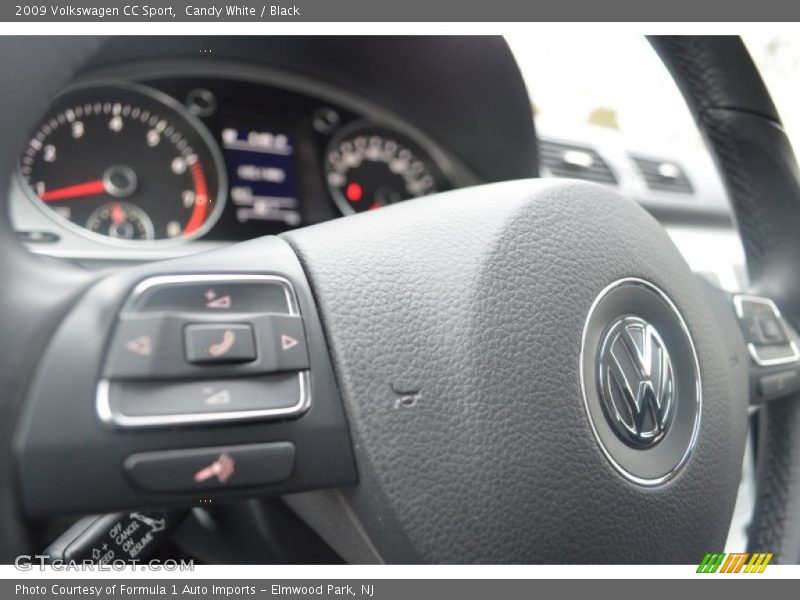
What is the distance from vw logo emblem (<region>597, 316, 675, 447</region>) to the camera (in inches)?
24.6

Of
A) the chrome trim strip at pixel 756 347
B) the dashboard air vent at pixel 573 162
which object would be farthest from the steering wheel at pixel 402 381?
the dashboard air vent at pixel 573 162

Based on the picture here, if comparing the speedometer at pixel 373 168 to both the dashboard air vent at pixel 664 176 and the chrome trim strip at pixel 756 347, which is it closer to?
the dashboard air vent at pixel 664 176

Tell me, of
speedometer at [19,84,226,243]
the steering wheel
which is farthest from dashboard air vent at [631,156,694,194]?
the steering wheel

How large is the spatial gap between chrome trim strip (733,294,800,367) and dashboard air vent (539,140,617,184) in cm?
120

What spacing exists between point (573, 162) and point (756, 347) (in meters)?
1.34

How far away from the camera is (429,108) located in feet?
6.25

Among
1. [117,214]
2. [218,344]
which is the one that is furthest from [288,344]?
[117,214]

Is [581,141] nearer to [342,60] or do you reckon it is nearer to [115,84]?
[342,60]

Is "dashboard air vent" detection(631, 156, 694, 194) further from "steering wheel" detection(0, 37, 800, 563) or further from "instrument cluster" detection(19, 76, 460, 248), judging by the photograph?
"steering wheel" detection(0, 37, 800, 563)

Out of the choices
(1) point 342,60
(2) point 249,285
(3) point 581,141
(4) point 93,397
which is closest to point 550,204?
(2) point 249,285

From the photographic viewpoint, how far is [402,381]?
1.86ft

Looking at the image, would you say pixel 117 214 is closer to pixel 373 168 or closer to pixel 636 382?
pixel 373 168

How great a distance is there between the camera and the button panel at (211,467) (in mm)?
497

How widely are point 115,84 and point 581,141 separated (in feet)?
3.82
